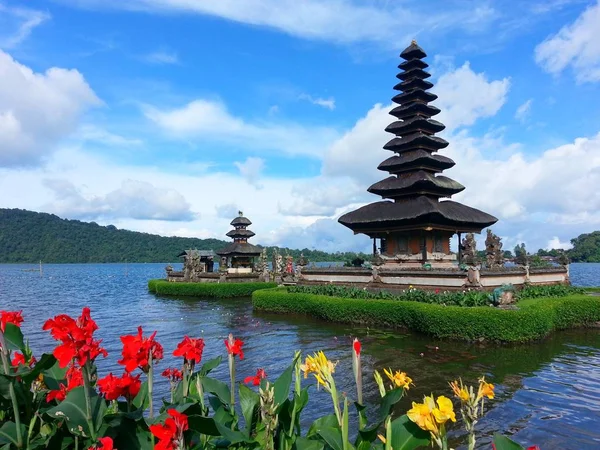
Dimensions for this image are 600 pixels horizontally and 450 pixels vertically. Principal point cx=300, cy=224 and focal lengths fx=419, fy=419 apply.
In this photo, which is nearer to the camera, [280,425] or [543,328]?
[280,425]

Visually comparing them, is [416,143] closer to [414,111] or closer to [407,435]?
[414,111]

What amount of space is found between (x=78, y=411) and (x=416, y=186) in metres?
24.5

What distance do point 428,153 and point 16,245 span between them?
16368 centimetres

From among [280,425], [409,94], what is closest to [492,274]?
[409,94]

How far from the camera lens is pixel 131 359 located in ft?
9.27

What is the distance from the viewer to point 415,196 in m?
25.9

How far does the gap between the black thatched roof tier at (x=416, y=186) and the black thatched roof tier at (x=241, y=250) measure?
734 inches

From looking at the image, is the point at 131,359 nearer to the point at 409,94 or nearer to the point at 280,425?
the point at 280,425

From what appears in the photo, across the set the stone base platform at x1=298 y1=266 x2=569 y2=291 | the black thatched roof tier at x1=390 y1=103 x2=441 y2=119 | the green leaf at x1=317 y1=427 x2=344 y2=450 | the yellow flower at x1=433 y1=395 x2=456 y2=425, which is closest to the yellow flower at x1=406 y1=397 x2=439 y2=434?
the yellow flower at x1=433 y1=395 x2=456 y2=425

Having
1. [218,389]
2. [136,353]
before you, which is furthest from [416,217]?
[136,353]

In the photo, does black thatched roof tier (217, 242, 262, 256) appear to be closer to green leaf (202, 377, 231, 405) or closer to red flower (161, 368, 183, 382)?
red flower (161, 368, 183, 382)

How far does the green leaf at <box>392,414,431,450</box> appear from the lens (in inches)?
97.6

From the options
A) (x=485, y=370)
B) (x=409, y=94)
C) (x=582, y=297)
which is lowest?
(x=485, y=370)

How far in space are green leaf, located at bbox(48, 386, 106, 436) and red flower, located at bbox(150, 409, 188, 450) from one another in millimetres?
831
